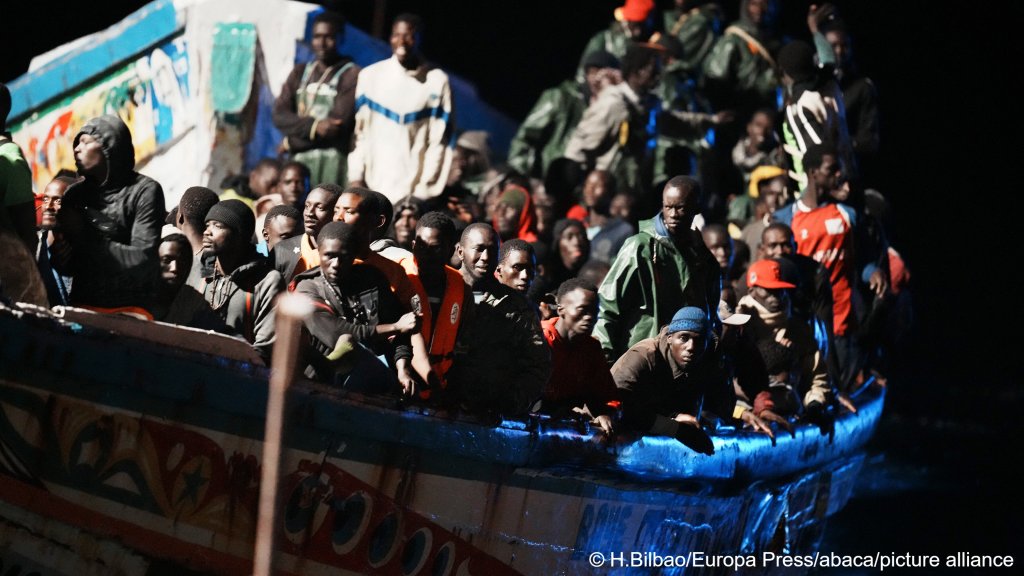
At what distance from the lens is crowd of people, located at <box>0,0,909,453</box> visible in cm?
687

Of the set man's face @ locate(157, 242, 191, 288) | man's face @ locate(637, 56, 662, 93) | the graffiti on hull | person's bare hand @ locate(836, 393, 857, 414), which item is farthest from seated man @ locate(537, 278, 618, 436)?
the graffiti on hull

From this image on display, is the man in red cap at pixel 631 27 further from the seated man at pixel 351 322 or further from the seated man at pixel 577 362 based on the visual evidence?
the seated man at pixel 351 322

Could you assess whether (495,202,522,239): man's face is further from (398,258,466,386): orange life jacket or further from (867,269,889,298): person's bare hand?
(398,258,466,386): orange life jacket

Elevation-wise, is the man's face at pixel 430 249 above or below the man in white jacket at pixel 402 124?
above

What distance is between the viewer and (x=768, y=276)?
9.09 metres

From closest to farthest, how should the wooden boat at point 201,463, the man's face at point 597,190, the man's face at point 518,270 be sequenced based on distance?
the wooden boat at point 201,463 < the man's face at point 518,270 < the man's face at point 597,190

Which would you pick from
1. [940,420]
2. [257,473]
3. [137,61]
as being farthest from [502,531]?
[940,420]

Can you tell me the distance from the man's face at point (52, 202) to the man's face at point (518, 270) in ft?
6.27

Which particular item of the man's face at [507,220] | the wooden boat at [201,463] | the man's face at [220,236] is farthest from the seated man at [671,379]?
the man's face at [507,220]

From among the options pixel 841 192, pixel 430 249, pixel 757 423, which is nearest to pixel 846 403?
pixel 841 192

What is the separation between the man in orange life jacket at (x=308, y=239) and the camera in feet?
23.7

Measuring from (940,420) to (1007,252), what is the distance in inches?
167

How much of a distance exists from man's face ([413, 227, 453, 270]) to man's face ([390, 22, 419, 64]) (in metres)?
3.51

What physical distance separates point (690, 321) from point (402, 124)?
3.43 meters
